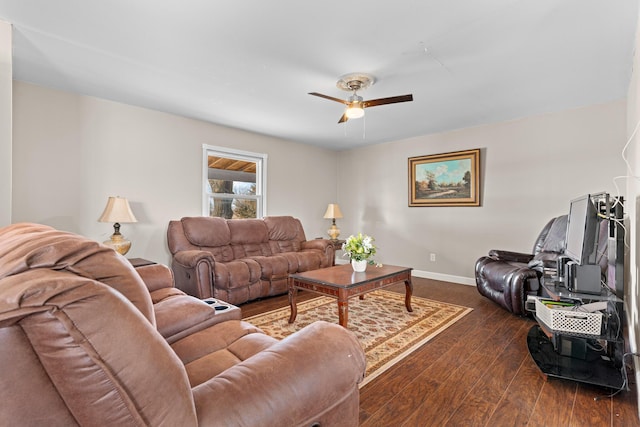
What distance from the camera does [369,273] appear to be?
10.3 ft

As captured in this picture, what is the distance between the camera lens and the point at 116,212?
10.9ft

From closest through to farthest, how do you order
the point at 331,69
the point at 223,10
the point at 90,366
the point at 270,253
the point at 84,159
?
the point at 90,366 → the point at 223,10 → the point at 331,69 → the point at 84,159 → the point at 270,253

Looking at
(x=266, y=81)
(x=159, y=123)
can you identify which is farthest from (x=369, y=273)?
(x=159, y=123)

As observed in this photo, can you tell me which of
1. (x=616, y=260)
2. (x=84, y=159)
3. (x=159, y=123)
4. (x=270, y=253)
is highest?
(x=159, y=123)

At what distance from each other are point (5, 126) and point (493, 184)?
5250 mm

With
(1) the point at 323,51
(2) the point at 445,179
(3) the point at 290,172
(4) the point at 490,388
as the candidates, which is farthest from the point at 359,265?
(3) the point at 290,172

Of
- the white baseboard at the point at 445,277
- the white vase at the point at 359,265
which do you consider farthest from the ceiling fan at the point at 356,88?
the white baseboard at the point at 445,277

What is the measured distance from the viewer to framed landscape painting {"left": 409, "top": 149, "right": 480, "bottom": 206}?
4.63 m

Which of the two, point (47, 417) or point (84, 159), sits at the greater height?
point (84, 159)

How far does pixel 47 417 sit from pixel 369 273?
2703mm

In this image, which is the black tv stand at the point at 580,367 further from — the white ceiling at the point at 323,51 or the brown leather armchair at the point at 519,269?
the white ceiling at the point at 323,51

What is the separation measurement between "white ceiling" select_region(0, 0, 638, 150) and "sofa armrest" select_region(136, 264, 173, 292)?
1.70 metres

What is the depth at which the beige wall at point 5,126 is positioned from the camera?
2197 mm

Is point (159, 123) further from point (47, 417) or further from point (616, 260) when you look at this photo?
point (616, 260)
